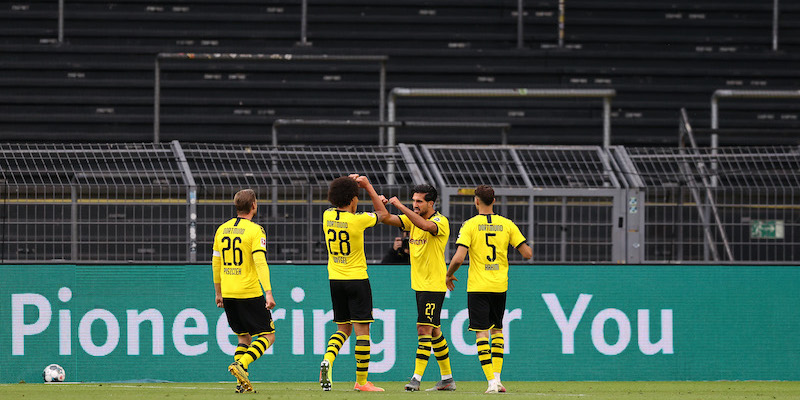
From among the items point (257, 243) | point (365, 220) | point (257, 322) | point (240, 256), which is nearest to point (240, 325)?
point (257, 322)

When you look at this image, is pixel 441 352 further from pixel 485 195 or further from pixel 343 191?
pixel 343 191

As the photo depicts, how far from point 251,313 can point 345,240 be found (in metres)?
0.86

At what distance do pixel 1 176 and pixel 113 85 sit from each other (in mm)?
5610

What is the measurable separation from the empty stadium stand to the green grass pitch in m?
6.70

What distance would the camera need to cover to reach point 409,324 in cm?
1085

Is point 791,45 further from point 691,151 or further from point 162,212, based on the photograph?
point 162,212

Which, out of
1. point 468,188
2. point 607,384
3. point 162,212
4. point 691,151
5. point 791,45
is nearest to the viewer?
point 607,384

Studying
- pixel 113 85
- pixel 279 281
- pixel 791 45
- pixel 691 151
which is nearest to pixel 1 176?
pixel 279 281

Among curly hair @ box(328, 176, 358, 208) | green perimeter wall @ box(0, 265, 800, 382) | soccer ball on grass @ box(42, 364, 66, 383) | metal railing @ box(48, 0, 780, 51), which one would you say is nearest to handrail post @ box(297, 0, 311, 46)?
metal railing @ box(48, 0, 780, 51)

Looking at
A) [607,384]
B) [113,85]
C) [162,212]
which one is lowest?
[607,384]

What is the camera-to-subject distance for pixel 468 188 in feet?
39.4

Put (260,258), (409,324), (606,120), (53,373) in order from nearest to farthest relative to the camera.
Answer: (260,258) → (53,373) → (409,324) → (606,120)

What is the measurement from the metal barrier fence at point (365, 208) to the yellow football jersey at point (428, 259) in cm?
202

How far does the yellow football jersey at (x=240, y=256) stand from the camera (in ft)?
28.6
